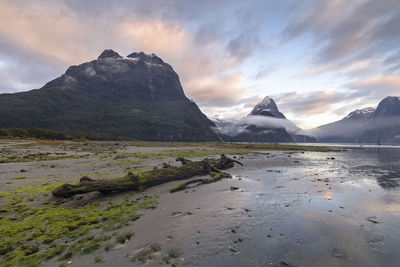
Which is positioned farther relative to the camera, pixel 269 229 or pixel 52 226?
pixel 269 229

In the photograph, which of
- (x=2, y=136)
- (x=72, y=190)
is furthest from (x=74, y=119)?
(x=72, y=190)

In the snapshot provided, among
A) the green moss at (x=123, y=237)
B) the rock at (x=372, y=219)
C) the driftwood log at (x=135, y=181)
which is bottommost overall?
the rock at (x=372, y=219)

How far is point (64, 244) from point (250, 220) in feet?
24.0

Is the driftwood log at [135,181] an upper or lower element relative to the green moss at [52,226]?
upper

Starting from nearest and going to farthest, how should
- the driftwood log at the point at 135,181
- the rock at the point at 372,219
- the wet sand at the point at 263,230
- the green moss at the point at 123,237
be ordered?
the wet sand at the point at 263,230 < the green moss at the point at 123,237 < the rock at the point at 372,219 < the driftwood log at the point at 135,181

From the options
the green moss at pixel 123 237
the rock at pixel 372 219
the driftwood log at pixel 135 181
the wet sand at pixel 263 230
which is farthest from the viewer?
the driftwood log at pixel 135 181

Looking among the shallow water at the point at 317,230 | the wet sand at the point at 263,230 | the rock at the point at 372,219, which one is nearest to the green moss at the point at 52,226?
the wet sand at the point at 263,230

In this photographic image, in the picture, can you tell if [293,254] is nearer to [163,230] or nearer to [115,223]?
[163,230]

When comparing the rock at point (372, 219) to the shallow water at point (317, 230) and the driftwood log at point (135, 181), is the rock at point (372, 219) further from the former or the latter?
the driftwood log at point (135, 181)

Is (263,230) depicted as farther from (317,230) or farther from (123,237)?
A: (123,237)

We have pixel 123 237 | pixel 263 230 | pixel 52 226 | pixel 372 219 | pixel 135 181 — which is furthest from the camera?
pixel 135 181

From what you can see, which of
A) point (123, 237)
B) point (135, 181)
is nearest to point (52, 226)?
point (123, 237)

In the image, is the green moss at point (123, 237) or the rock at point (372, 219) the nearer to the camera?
the green moss at point (123, 237)

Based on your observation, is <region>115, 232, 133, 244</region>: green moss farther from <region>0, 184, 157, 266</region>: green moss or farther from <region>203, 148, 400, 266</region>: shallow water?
<region>203, 148, 400, 266</region>: shallow water
